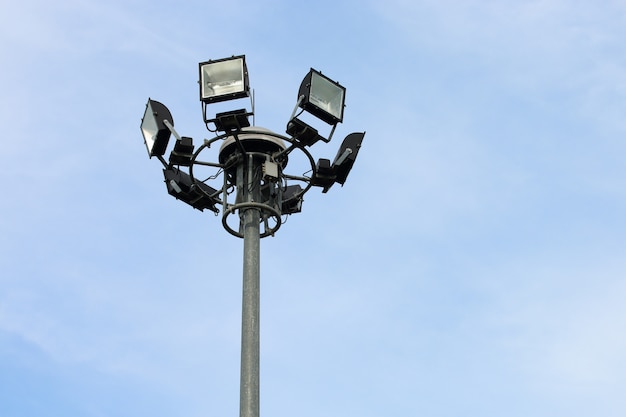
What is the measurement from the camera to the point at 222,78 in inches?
600

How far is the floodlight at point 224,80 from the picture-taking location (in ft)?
49.5

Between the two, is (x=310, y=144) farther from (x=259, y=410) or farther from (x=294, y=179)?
(x=259, y=410)

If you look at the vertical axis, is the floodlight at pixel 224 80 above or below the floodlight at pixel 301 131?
above

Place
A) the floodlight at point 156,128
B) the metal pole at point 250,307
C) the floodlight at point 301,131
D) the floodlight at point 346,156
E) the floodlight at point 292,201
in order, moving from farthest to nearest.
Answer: the floodlight at point 292,201, the floodlight at point 346,156, the floodlight at point 156,128, the floodlight at point 301,131, the metal pole at point 250,307

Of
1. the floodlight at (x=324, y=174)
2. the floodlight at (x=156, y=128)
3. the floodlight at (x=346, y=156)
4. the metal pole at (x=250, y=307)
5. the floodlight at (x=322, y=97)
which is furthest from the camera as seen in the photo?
the floodlight at (x=346, y=156)

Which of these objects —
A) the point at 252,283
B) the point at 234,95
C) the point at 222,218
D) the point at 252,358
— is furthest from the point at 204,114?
the point at 252,358

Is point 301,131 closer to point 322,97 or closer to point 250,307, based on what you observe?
point 322,97

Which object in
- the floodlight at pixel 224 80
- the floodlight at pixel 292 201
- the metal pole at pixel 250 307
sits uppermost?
the floodlight at pixel 224 80

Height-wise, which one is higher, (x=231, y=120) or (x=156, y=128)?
(x=156, y=128)

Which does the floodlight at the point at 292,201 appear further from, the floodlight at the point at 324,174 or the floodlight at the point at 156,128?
the floodlight at the point at 156,128

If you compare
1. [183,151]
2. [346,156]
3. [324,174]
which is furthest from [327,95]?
[183,151]

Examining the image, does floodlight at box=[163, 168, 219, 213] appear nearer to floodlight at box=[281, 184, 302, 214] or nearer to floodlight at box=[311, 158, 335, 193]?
floodlight at box=[281, 184, 302, 214]

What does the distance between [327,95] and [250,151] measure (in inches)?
55.8

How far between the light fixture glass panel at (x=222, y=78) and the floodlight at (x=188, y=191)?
191cm
